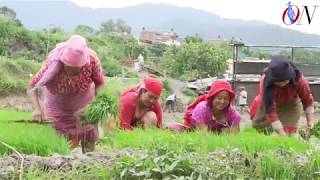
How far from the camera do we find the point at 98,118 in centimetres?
423

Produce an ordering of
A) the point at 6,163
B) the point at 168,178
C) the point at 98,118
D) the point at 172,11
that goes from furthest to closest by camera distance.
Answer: the point at 172,11 → the point at 98,118 → the point at 6,163 → the point at 168,178

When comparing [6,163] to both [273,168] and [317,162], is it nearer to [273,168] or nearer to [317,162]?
[273,168]

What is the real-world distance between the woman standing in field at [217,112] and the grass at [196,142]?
0.88 metres

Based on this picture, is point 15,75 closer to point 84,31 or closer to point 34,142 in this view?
point 84,31

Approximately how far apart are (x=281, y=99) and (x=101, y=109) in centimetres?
247

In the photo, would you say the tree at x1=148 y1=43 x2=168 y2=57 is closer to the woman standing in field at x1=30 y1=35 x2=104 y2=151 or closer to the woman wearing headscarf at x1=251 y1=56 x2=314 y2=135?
the woman wearing headscarf at x1=251 y1=56 x2=314 y2=135

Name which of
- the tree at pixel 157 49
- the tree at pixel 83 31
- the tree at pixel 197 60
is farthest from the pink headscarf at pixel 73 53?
the tree at pixel 157 49

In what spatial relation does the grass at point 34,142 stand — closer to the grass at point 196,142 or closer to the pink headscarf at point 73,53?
the grass at point 196,142

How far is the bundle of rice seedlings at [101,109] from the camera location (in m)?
4.20

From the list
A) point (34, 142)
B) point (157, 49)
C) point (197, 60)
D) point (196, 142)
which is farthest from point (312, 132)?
point (157, 49)

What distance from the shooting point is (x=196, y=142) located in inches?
153

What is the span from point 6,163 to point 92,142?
1343 millimetres

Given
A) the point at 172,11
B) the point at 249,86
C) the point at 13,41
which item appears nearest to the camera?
the point at 249,86

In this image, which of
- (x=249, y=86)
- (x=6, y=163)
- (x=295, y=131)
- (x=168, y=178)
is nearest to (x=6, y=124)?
(x=6, y=163)
